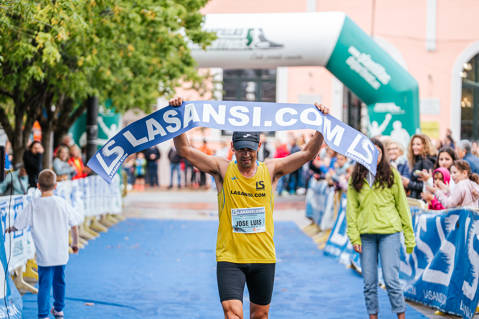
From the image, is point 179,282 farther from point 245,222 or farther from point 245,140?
point 245,140

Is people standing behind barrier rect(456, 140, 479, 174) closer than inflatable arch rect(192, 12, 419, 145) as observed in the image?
Yes

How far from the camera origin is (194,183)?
95.3 feet

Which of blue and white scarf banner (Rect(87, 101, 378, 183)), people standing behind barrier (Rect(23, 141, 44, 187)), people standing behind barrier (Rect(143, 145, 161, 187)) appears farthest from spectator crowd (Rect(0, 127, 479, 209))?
people standing behind barrier (Rect(143, 145, 161, 187))

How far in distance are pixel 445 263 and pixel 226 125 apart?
3.74m

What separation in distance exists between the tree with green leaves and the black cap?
3365mm

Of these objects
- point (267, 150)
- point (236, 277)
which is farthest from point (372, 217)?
point (267, 150)

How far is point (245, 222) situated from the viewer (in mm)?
5242

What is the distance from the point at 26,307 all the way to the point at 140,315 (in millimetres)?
1347

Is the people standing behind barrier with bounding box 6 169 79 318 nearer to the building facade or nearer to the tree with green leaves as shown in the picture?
the tree with green leaves

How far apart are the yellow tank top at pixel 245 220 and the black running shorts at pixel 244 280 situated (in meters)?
0.05

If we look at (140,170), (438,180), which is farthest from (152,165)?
(438,180)

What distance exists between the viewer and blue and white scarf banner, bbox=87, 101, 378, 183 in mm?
5426

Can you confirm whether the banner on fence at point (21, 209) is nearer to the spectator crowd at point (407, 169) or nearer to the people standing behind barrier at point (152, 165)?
the spectator crowd at point (407, 169)

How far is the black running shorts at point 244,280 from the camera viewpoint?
16.8 ft
